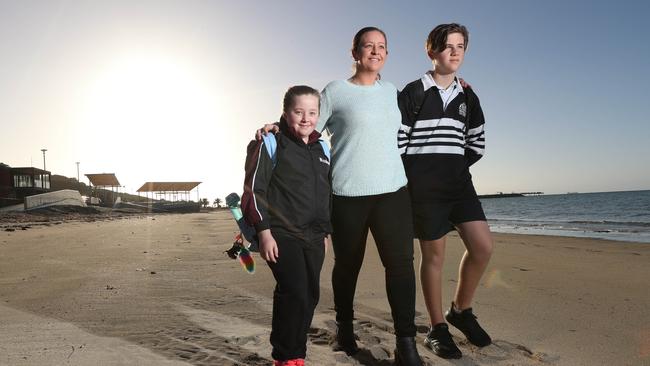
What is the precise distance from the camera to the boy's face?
2.77 meters

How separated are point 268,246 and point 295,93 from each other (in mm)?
782

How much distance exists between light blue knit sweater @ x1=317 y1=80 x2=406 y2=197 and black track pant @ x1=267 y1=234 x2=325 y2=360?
437 millimetres

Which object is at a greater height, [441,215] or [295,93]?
→ [295,93]

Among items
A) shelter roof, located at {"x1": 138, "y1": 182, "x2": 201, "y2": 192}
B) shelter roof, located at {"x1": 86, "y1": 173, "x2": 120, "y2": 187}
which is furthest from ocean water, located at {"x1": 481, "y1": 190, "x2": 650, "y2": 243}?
shelter roof, located at {"x1": 86, "y1": 173, "x2": 120, "y2": 187}

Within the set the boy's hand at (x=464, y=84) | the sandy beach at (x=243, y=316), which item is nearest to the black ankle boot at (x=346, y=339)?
the sandy beach at (x=243, y=316)

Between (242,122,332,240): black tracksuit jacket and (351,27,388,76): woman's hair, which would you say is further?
(351,27,388,76): woman's hair

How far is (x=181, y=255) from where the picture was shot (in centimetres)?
756

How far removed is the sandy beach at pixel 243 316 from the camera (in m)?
2.60

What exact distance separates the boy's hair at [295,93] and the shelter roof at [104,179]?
198ft

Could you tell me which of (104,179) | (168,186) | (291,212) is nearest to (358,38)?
(291,212)

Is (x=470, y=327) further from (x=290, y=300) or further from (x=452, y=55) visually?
(x=452, y=55)

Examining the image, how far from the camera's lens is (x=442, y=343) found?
2641 millimetres

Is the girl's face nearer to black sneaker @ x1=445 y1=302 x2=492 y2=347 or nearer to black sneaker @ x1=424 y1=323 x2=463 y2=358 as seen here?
black sneaker @ x1=424 y1=323 x2=463 y2=358

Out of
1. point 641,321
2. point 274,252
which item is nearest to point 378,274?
point 641,321
